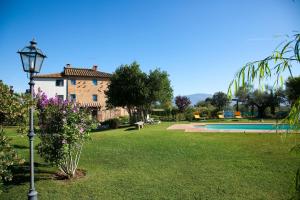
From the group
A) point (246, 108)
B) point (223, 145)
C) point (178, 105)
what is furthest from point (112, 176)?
point (246, 108)

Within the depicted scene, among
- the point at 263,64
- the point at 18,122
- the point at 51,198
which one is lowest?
the point at 51,198

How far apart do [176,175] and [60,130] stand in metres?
4.01

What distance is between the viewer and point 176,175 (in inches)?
306

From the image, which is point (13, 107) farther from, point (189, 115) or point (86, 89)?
point (86, 89)

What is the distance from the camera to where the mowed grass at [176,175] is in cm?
632

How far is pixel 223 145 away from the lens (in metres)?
12.7

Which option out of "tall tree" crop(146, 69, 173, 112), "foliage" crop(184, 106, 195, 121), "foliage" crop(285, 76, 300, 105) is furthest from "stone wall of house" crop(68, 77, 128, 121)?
"foliage" crop(285, 76, 300, 105)

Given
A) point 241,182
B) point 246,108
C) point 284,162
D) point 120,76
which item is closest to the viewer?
point 241,182

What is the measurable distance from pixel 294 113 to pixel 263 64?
43cm

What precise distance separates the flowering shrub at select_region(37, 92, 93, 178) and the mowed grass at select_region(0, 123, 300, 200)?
0.79 metres

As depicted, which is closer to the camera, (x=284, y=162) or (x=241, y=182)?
(x=241, y=182)

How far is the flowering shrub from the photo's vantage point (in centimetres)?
756

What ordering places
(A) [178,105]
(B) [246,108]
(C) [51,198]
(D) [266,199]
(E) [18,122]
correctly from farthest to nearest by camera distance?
(B) [246,108], (A) [178,105], (C) [51,198], (D) [266,199], (E) [18,122]

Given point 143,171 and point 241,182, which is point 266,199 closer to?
point 241,182
